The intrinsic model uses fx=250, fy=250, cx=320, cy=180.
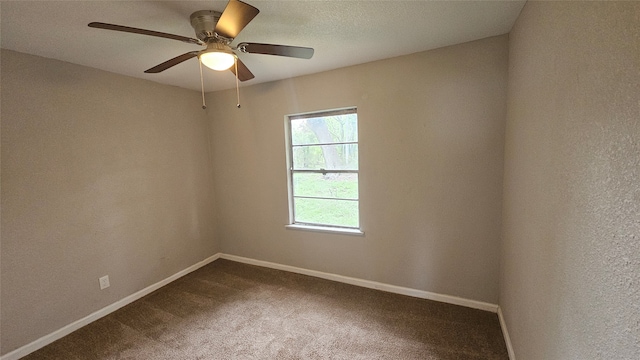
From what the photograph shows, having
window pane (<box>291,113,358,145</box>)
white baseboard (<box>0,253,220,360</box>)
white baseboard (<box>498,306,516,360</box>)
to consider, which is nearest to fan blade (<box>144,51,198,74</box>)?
window pane (<box>291,113,358,145</box>)

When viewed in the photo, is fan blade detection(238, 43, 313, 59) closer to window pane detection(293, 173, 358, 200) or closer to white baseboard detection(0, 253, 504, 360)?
window pane detection(293, 173, 358, 200)

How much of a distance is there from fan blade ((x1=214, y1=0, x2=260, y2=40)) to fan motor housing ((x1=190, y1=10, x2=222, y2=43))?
136mm

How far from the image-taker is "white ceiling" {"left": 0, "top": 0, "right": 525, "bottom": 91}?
1.45 meters

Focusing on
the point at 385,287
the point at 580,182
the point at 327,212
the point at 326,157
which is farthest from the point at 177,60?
the point at 385,287

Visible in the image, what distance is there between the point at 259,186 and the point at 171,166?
3.47ft

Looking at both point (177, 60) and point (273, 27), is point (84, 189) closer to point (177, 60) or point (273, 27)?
point (177, 60)

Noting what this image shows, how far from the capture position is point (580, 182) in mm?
863

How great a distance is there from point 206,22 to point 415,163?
194 centimetres

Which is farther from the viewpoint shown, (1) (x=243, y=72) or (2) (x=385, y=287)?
(2) (x=385, y=287)

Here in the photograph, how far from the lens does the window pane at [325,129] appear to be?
266cm

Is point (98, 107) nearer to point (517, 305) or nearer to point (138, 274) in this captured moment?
point (138, 274)

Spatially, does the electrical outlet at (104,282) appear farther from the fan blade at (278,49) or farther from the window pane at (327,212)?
the fan blade at (278,49)

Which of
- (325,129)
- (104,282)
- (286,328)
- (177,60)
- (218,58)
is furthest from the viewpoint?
(325,129)

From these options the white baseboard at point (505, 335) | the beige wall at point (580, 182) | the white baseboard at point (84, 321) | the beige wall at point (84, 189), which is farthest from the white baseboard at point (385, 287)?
the beige wall at point (84, 189)
